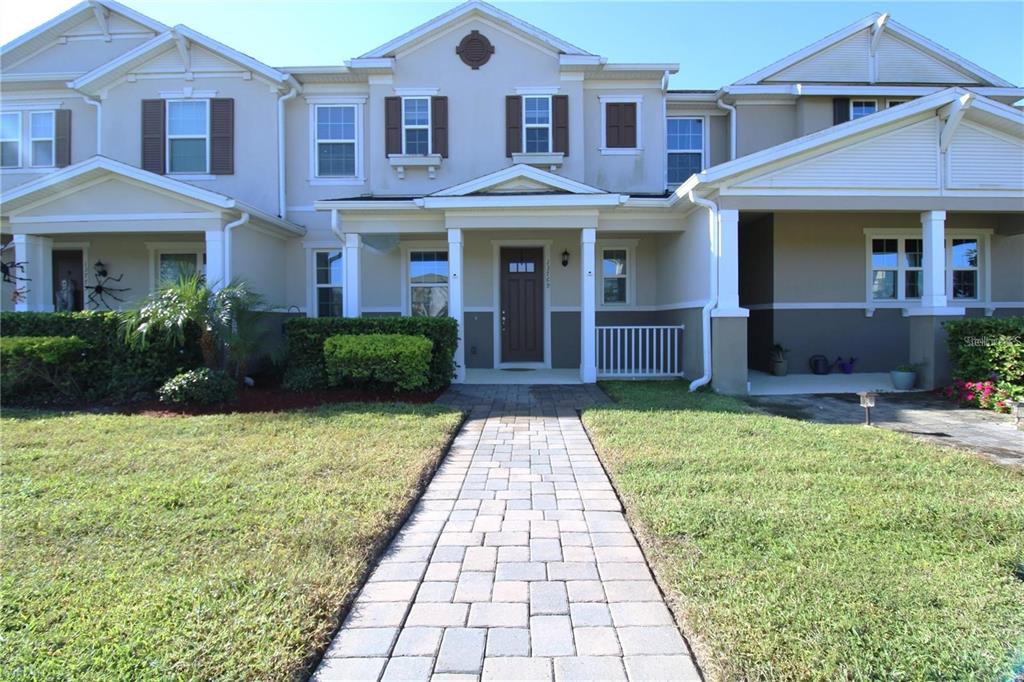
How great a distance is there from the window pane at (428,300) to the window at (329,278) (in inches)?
67.7

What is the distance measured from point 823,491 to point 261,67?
12.8 m

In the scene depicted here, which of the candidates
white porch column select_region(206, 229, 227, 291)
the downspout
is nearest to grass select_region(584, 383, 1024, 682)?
the downspout

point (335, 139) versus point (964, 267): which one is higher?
point (335, 139)

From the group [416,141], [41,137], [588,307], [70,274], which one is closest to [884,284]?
[588,307]

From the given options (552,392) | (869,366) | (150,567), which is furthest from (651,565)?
(869,366)

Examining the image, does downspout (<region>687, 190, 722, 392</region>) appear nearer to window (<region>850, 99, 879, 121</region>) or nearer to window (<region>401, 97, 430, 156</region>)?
window (<region>401, 97, 430, 156</region>)

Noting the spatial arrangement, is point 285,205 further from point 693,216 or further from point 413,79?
point 693,216

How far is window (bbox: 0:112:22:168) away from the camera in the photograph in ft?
41.8

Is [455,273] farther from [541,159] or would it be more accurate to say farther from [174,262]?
[174,262]

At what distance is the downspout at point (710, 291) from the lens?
9.28m

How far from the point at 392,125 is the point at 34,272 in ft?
24.0

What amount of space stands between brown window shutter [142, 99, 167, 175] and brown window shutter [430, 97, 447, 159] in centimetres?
578

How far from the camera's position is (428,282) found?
1259cm

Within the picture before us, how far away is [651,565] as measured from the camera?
3242 millimetres
